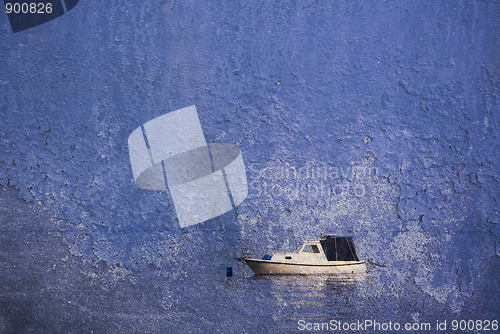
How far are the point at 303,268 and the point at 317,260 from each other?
12 centimetres

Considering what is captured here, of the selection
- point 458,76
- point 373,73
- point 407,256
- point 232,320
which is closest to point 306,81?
point 373,73

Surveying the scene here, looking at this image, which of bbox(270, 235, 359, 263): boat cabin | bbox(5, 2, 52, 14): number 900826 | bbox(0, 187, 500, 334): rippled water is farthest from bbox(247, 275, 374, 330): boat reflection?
bbox(5, 2, 52, 14): number 900826

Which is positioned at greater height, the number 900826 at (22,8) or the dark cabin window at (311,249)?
the number 900826 at (22,8)

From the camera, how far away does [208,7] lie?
7.54 ft

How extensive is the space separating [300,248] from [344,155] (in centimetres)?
75

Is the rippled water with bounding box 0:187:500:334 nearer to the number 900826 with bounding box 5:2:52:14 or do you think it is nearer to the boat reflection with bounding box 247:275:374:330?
the boat reflection with bounding box 247:275:374:330

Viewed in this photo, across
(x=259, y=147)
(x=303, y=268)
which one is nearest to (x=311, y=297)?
(x=303, y=268)

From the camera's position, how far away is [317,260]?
2.28m

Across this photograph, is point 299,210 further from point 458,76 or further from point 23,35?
point 23,35

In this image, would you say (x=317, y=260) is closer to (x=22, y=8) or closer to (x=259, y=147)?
(x=259, y=147)

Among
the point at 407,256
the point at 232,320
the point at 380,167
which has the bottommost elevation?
the point at 232,320

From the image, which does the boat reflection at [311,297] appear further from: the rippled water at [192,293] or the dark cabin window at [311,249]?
the dark cabin window at [311,249]

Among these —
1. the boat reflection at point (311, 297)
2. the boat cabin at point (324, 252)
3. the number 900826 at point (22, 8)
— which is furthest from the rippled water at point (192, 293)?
the number 900826 at point (22, 8)

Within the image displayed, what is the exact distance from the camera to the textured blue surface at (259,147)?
7.50 ft
